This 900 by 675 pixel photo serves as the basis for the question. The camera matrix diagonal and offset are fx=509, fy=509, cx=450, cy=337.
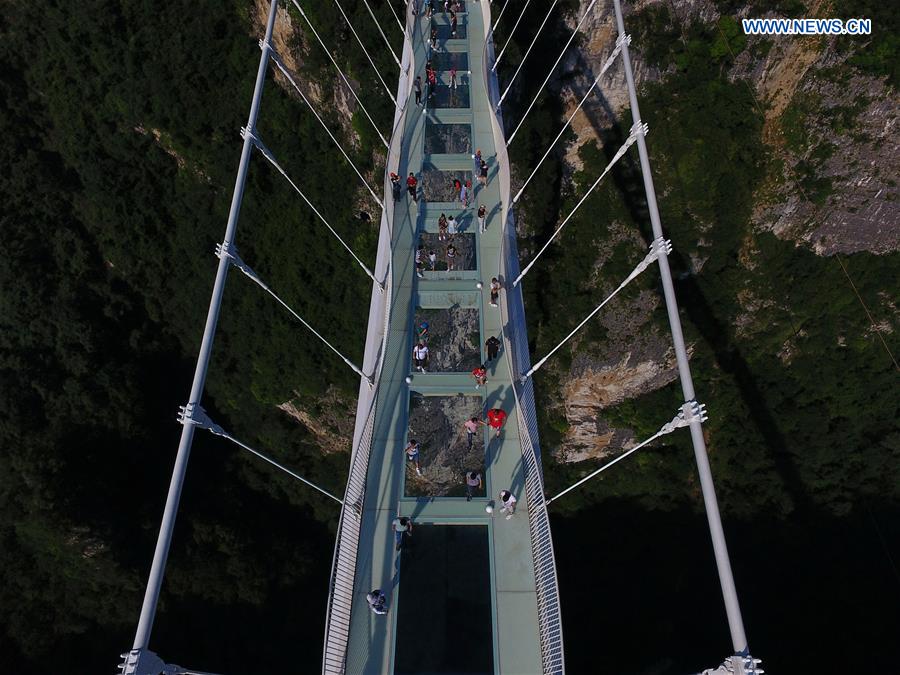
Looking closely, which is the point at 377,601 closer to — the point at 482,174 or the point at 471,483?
the point at 471,483

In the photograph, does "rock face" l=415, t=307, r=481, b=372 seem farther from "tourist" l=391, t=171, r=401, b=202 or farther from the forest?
the forest

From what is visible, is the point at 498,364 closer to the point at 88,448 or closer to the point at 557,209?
the point at 557,209

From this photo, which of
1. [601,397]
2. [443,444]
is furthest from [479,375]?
[601,397]

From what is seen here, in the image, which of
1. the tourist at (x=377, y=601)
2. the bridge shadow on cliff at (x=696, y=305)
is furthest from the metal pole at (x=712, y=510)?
the bridge shadow on cliff at (x=696, y=305)

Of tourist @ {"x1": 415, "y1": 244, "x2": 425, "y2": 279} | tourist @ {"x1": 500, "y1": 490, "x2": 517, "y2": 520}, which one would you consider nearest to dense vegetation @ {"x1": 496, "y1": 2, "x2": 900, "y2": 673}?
tourist @ {"x1": 415, "y1": 244, "x2": 425, "y2": 279}

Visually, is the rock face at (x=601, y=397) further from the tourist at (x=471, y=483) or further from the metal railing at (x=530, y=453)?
the tourist at (x=471, y=483)

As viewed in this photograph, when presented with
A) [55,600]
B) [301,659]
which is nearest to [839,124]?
[301,659]

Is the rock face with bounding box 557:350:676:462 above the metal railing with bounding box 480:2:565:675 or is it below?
above
